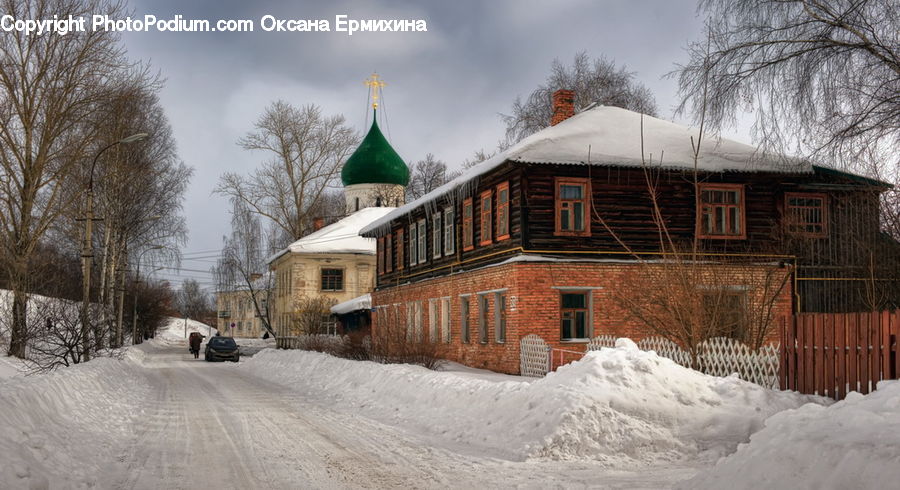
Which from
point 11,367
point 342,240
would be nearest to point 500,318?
point 11,367

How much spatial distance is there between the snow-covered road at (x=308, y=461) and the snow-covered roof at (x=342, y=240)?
3867cm

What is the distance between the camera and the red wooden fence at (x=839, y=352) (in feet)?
36.7

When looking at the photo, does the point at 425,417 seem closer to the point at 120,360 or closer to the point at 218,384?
the point at 218,384

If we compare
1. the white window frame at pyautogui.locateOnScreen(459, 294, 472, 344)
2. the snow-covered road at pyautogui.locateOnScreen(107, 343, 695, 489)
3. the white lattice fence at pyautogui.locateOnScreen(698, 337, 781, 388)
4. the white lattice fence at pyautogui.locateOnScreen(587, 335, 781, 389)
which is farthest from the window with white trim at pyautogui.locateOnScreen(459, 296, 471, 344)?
the snow-covered road at pyautogui.locateOnScreen(107, 343, 695, 489)

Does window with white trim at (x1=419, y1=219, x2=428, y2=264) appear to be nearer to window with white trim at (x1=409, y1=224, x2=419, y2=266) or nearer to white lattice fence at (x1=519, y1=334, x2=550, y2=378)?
window with white trim at (x1=409, y1=224, x2=419, y2=266)

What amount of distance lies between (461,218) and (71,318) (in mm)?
12642

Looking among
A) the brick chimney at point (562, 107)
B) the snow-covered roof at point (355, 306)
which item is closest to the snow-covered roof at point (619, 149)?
the brick chimney at point (562, 107)

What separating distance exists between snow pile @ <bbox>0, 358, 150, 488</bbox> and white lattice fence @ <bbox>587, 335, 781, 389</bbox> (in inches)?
397

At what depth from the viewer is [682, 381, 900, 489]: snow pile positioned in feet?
20.1

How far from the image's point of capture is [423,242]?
1304 inches

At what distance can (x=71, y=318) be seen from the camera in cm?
2228

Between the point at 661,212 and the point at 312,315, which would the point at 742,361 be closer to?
the point at 661,212

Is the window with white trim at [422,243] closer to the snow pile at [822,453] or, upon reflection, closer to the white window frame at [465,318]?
the white window frame at [465,318]

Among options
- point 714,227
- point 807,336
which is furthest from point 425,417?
point 714,227
